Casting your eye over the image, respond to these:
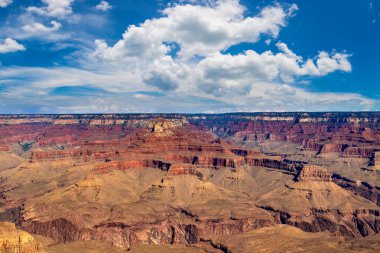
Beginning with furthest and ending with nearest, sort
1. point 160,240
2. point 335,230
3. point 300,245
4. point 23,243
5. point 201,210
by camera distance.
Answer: point 201,210, point 335,230, point 160,240, point 300,245, point 23,243

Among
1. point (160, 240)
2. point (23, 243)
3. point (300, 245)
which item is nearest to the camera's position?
point (23, 243)

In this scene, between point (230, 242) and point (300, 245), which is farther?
point (230, 242)

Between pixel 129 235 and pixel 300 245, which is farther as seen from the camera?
pixel 129 235

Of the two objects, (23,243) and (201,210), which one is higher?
(23,243)

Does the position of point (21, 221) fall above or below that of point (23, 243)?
below

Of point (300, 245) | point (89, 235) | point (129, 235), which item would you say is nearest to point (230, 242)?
point (300, 245)

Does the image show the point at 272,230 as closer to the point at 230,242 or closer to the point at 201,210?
the point at 230,242

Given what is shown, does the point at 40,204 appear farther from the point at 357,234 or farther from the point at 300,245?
the point at 357,234

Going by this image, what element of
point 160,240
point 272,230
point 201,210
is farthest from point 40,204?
point 272,230

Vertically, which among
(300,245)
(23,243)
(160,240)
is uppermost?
(23,243)
